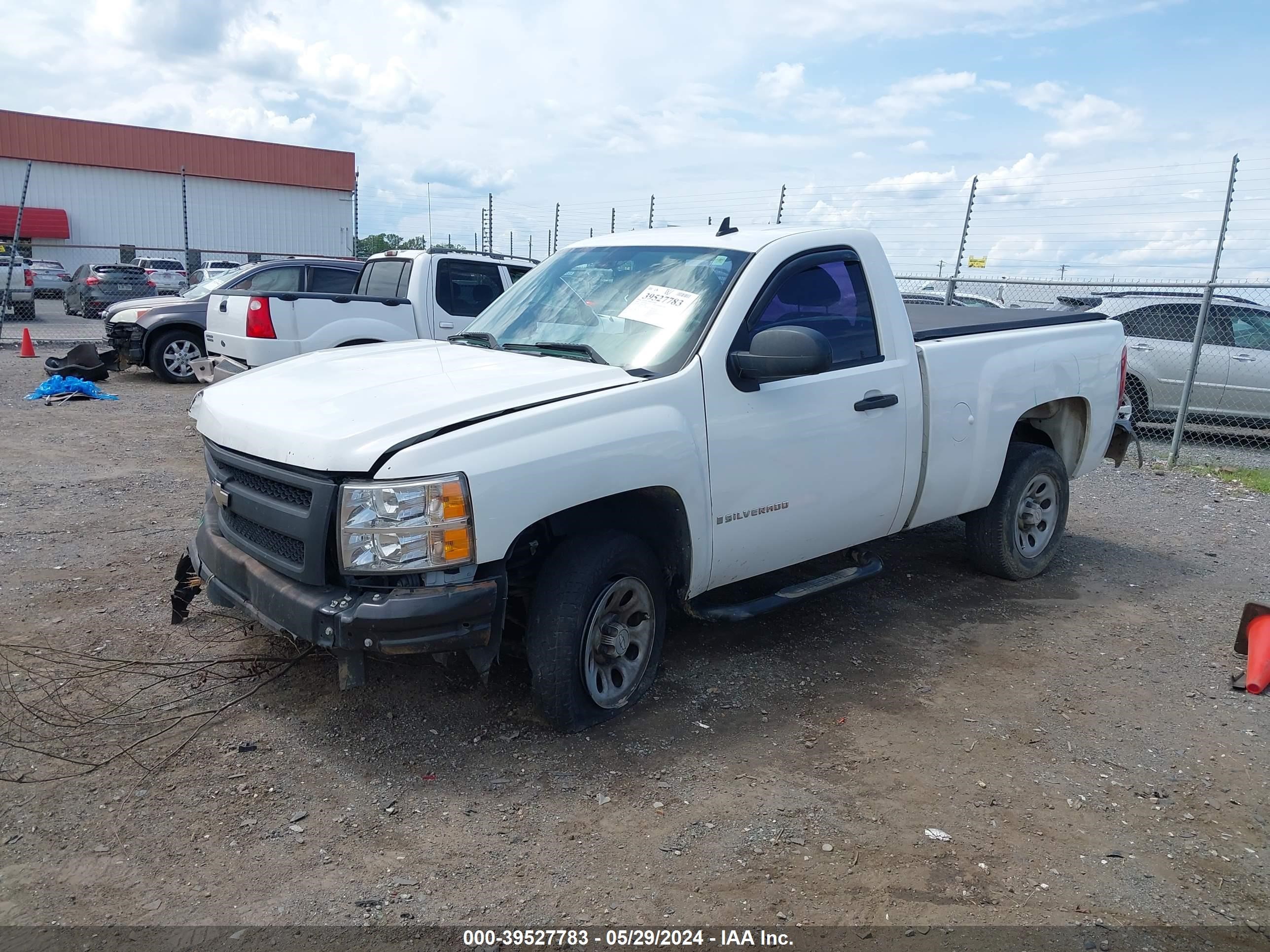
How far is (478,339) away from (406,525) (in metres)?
1.71

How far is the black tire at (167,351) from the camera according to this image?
1291 centimetres

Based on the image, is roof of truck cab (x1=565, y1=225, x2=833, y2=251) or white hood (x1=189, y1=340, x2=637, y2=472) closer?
white hood (x1=189, y1=340, x2=637, y2=472)

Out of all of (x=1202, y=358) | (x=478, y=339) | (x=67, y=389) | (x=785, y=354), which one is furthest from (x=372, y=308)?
(x=1202, y=358)

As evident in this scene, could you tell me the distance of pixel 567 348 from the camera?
413cm

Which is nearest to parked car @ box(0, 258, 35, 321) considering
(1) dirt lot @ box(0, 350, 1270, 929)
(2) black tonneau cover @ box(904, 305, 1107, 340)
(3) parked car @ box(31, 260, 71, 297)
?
(3) parked car @ box(31, 260, 71, 297)

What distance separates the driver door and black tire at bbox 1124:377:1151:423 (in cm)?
773

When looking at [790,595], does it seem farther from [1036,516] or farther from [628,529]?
[1036,516]

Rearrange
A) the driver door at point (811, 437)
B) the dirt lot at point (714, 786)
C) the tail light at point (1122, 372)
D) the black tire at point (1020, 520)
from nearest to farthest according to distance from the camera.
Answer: the dirt lot at point (714, 786)
the driver door at point (811, 437)
the black tire at point (1020, 520)
the tail light at point (1122, 372)

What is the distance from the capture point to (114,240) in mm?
42844

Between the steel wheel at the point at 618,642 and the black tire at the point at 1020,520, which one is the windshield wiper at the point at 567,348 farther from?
the black tire at the point at 1020,520

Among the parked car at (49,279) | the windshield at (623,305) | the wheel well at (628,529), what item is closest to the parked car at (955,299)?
the windshield at (623,305)

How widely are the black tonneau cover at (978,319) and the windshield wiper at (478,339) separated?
216cm

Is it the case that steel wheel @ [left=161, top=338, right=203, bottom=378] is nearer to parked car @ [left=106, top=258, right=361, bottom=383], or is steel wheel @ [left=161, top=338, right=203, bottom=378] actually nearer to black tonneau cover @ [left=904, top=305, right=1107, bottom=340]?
parked car @ [left=106, top=258, right=361, bottom=383]

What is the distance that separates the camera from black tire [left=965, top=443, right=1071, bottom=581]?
224 inches
